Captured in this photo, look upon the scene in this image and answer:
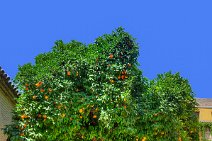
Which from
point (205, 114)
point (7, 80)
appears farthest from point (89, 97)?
point (205, 114)

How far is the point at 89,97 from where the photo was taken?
536 inches

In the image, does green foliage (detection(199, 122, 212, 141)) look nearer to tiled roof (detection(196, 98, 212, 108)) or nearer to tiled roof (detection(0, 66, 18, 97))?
tiled roof (detection(196, 98, 212, 108))

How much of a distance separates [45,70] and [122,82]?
8.05 feet

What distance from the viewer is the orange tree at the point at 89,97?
532 inches

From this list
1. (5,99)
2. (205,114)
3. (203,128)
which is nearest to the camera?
(5,99)

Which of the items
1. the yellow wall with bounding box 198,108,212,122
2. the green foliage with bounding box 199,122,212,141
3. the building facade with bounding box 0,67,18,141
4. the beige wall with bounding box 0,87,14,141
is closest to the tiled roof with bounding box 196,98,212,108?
the yellow wall with bounding box 198,108,212,122

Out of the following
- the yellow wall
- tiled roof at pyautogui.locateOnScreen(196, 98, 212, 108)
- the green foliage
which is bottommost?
the green foliage

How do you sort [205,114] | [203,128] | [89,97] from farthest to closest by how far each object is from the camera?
[205,114] < [203,128] < [89,97]

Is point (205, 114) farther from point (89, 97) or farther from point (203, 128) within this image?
point (89, 97)

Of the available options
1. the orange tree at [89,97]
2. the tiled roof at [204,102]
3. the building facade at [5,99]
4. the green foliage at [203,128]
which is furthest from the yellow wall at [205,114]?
the orange tree at [89,97]

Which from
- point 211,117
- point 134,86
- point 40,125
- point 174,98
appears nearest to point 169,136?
point 134,86

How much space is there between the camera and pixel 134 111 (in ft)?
45.2

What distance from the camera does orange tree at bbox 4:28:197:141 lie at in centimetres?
1351

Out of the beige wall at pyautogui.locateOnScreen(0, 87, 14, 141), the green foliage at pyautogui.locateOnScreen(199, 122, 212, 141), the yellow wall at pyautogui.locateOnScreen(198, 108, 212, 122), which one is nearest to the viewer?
the beige wall at pyautogui.locateOnScreen(0, 87, 14, 141)
